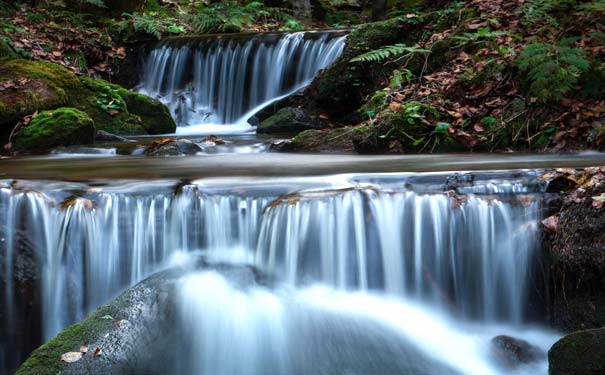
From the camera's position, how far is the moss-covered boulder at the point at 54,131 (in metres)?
7.72

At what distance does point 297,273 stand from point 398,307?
0.76 m

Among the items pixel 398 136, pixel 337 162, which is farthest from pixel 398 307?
pixel 398 136

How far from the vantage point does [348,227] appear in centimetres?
439

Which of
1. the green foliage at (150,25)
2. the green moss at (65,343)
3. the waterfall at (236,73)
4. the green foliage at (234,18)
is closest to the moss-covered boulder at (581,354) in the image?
the green moss at (65,343)

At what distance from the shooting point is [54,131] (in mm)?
7855

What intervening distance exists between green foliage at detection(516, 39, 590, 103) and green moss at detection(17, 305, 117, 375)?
5146mm

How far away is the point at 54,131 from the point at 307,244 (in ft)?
16.0

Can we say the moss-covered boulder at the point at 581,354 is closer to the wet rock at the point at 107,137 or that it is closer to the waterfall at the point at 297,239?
the waterfall at the point at 297,239

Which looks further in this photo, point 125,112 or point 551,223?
point 125,112

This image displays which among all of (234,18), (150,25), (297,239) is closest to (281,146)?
(297,239)

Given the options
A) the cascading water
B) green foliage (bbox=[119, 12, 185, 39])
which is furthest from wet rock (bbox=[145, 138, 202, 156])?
green foliage (bbox=[119, 12, 185, 39])

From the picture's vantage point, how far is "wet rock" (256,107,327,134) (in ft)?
32.1

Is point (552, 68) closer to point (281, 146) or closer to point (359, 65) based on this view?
point (281, 146)

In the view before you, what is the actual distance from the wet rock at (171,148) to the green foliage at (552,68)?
4.00m
